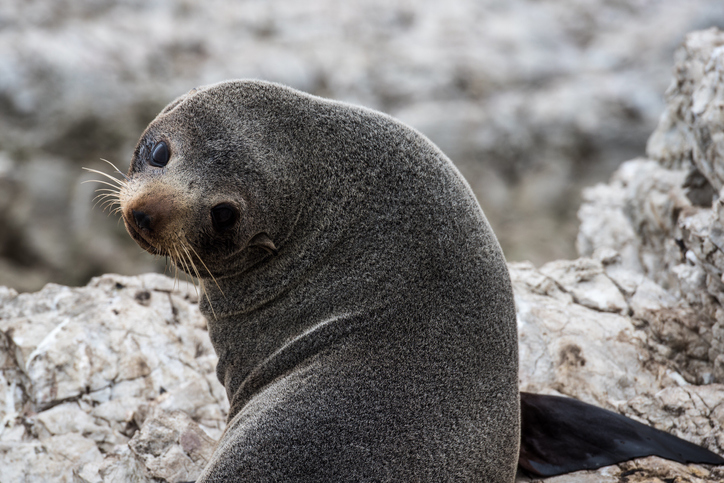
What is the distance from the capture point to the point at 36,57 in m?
10.3

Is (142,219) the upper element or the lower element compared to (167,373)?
upper

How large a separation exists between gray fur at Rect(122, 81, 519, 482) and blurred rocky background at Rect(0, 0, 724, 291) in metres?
8.70

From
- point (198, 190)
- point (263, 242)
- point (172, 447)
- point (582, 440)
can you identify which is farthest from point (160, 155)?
point (582, 440)

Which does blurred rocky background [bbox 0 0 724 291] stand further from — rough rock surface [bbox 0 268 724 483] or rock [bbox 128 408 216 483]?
rock [bbox 128 408 216 483]

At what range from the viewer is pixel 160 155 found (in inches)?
94.9

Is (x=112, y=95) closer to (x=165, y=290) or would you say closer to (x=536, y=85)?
(x=165, y=290)

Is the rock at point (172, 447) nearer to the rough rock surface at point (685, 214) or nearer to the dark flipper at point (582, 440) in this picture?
the dark flipper at point (582, 440)

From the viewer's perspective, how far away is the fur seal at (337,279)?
6.93ft

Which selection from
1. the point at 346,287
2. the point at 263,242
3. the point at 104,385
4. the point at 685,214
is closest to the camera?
the point at 346,287

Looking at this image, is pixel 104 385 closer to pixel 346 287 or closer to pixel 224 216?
pixel 224 216

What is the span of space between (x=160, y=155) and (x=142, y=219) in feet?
0.90

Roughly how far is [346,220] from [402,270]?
293mm

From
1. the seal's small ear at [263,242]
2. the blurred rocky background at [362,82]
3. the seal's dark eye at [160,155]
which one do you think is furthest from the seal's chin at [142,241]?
the blurred rocky background at [362,82]

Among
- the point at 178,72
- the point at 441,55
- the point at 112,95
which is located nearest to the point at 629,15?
the point at 441,55
